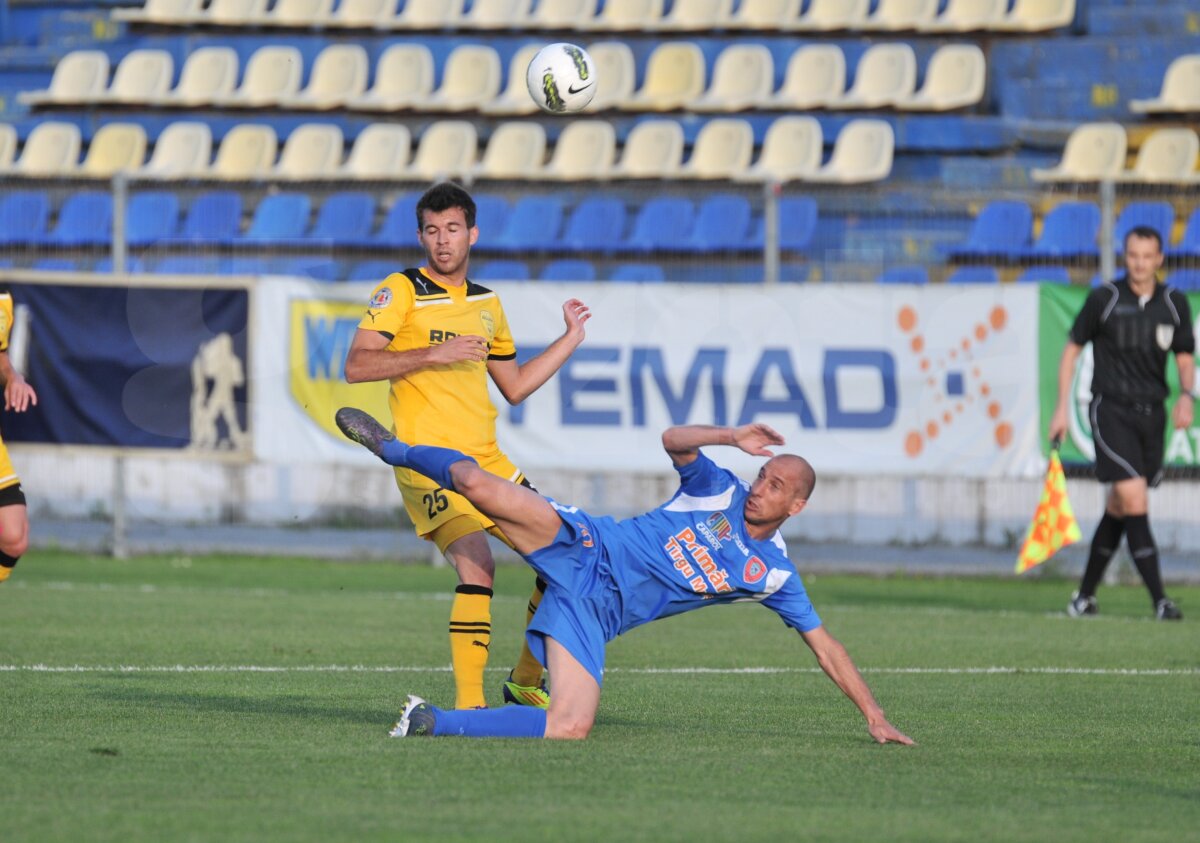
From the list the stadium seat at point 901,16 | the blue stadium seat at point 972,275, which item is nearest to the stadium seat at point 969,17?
the stadium seat at point 901,16

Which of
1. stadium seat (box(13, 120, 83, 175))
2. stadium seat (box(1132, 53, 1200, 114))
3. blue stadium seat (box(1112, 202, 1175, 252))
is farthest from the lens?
stadium seat (box(13, 120, 83, 175))

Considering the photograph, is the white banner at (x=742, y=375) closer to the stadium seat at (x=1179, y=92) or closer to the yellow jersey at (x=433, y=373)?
the stadium seat at (x=1179, y=92)

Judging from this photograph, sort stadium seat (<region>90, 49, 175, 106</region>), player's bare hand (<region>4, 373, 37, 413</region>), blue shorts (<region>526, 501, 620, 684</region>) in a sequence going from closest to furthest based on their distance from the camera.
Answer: blue shorts (<region>526, 501, 620, 684</region>) < player's bare hand (<region>4, 373, 37, 413</region>) < stadium seat (<region>90, 49, 175, 106</region>)

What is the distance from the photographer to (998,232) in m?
16.7

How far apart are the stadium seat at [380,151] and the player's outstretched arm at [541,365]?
1397cm

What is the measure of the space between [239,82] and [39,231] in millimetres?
7570

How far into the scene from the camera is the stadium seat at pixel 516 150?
21703mm

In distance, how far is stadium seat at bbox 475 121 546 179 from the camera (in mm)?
21703

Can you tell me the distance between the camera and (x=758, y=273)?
1667cm

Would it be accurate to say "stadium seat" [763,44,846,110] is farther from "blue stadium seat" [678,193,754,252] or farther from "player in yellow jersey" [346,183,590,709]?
"player in yellow jersey" [346,183,590,709]

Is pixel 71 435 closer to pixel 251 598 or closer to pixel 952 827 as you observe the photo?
pixel 251 598

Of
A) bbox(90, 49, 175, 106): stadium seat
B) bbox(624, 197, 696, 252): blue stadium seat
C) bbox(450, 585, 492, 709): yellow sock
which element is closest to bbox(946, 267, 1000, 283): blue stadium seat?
bbox(624, 197, 696, 252): blue stadium seat

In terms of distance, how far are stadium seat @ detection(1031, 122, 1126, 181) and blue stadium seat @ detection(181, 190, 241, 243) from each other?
8309 mm

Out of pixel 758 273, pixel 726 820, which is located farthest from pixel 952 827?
pixel 758 273
